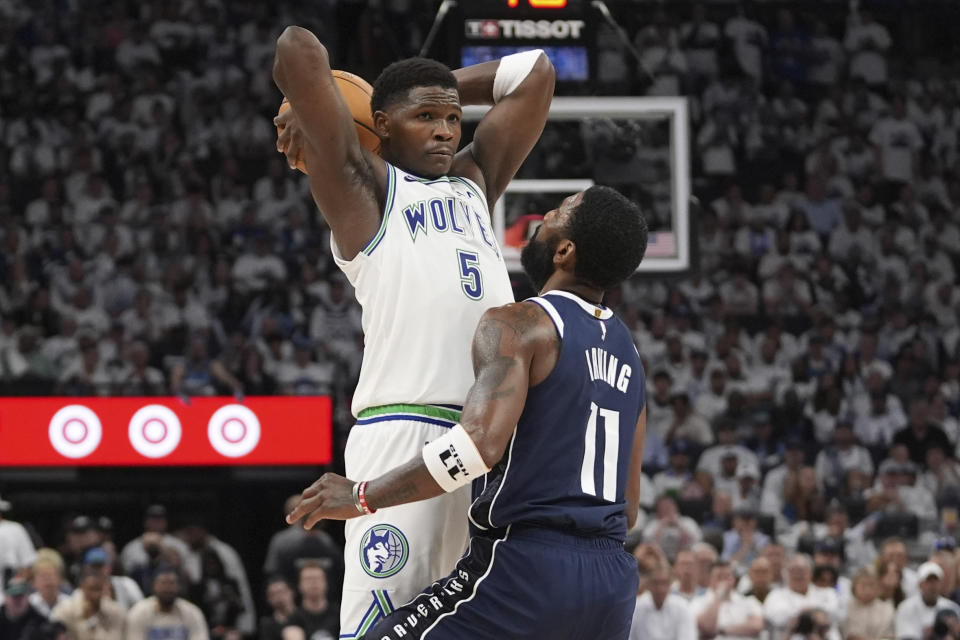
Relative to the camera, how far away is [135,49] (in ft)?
57.6

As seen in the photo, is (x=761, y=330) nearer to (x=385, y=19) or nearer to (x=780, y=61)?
(x=780, y=61)

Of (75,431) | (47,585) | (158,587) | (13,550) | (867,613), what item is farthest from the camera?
(75,431)

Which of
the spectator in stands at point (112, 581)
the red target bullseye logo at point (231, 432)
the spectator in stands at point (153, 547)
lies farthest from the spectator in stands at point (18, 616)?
the red target bullseye logo at point (231, 432)

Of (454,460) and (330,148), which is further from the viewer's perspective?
(330,148)

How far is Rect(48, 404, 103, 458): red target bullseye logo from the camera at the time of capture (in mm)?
12477

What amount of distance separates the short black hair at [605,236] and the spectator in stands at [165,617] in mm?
7427

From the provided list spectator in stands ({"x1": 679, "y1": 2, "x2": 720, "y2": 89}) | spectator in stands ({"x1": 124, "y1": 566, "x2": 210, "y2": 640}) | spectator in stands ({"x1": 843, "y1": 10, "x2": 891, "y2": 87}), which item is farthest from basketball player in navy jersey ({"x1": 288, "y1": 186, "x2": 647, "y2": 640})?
spectator in stands ({"x1": 843, "y1": 10, "x2": 891, "y2": 87})

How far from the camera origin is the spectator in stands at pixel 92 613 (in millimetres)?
10680

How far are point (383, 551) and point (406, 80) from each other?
1417 mm

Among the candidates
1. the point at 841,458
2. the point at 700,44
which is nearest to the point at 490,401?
the point at 841,458

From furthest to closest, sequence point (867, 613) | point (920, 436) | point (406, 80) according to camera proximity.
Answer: point (920, 436) → point (867, 613) → point (406, 80)

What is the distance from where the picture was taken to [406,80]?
14.7 ft

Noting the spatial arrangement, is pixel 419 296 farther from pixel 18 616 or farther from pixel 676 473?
pixel 676 473

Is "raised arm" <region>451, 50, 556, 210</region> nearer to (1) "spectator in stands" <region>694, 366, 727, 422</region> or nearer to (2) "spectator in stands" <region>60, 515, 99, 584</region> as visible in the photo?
(2) "spectator in stands" <region>60, 515, 99, 584</region>
